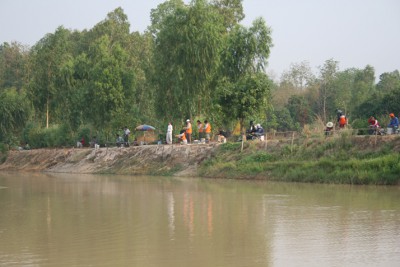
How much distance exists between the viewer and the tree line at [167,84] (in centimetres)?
3788

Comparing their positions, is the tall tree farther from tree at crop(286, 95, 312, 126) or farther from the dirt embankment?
tree at crop(286, 95, 312, 126)

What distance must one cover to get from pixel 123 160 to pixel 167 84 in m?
8.00

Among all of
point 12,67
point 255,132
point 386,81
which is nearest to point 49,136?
point 255,132

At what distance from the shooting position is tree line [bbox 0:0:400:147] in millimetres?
37875

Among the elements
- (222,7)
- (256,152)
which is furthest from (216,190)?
(222,7)

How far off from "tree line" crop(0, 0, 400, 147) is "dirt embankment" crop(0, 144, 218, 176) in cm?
410

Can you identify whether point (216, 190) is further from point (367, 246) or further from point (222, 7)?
point (222, 7)

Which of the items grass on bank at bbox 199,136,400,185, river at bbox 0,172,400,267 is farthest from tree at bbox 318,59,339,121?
river at bbox 0,172,400,267

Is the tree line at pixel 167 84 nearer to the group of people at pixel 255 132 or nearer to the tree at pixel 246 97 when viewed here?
the tree at pixel 246 97

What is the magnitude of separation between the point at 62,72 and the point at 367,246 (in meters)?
45.8

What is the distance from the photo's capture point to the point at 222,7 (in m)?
58.7

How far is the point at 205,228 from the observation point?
13.5 meters

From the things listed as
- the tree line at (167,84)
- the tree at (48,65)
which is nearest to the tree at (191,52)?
the tree line at (167,84)

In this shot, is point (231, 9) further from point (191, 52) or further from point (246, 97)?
point (246, 97)
